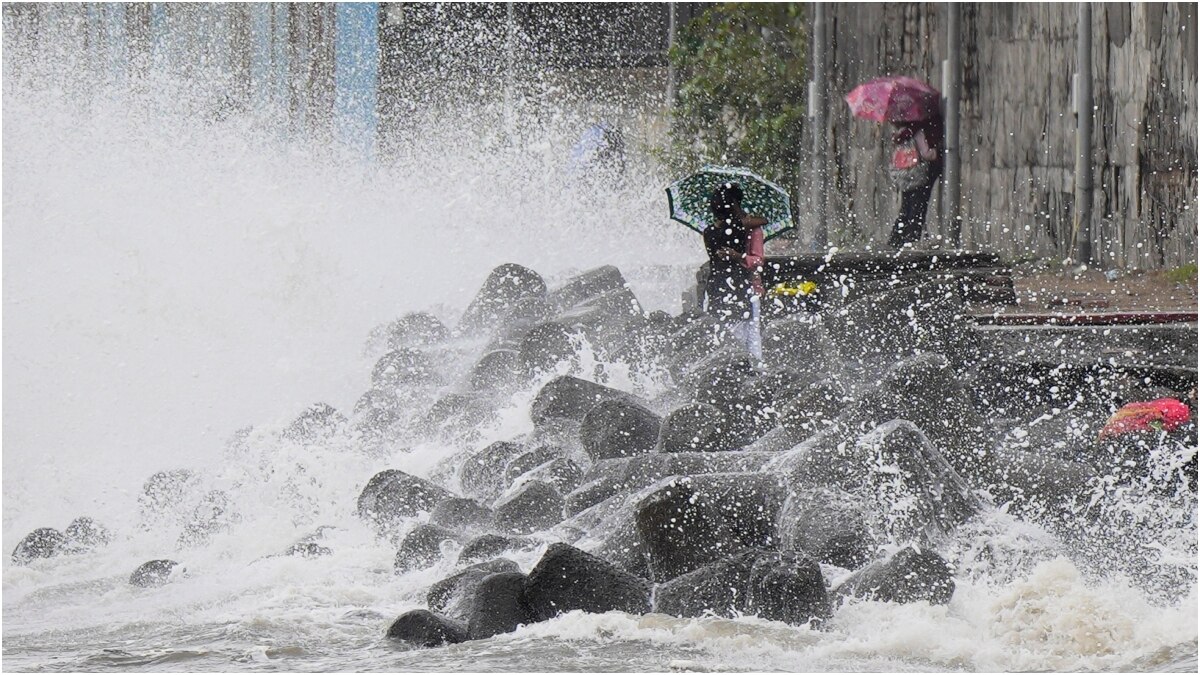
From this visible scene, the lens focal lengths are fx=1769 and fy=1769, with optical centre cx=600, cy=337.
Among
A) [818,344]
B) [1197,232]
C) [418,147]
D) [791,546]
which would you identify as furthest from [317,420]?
[418,147]

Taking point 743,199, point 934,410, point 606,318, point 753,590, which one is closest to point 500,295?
point 606,318

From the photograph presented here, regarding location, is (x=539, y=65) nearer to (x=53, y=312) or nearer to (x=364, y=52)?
(x=364, y=52)

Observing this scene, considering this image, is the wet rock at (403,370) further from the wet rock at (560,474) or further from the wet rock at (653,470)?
the wet rock at (653,470)

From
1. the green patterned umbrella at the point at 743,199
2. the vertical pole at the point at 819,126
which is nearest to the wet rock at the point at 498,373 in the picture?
the green patterned umbrella at the point at 743,199

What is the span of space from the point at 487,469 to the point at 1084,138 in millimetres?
4204

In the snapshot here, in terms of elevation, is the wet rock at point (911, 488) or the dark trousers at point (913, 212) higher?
the dark trousers at point (913, 212)

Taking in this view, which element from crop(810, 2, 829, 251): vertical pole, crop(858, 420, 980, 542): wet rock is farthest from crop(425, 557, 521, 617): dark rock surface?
crop(810, 2, 829, 251): vertical pole

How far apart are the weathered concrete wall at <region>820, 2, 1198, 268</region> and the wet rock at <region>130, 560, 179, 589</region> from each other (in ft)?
17.5

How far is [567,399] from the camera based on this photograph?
29.0 feet

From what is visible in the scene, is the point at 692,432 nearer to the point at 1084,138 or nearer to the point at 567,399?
the point at 567,399

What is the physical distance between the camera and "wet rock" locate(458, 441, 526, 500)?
816cm

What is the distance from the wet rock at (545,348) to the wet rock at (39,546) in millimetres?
2951

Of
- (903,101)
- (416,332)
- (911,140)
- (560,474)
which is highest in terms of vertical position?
(903,101)

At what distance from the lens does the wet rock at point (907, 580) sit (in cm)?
584
